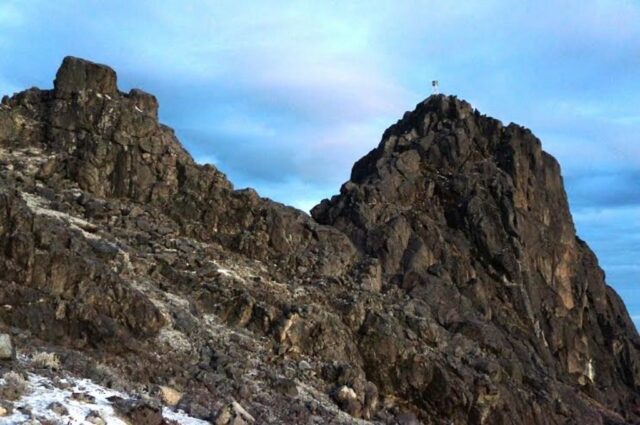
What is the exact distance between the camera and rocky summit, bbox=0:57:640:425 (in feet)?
89.1

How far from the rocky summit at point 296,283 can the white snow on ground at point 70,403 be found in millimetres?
206

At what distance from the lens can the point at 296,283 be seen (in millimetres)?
41781

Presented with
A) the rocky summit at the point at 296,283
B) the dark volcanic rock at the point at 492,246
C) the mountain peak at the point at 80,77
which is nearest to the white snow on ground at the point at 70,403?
the rocky summit at the point at 296,283

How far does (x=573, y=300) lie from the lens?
7200 cm

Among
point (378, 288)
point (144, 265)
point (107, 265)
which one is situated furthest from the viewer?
point (378, 288)

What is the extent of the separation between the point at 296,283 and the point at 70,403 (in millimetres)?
25304

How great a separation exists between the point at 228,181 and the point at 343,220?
46.3 feet

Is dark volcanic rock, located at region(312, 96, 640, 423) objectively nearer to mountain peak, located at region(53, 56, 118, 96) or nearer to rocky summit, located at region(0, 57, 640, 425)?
rocky summit, located at region(0, 57, 640, 425)

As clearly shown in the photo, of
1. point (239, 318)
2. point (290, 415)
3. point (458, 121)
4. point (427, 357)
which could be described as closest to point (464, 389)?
point (427, 357)

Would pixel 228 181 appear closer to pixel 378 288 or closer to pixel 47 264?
pixel 378 288

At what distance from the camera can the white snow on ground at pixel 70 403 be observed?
624 inches

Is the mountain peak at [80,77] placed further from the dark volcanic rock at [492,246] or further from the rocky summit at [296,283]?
the dark volcanic rock at [492,246]

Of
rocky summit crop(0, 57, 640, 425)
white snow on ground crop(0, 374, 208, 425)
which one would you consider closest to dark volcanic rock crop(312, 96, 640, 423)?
rocky summit crop(0, 57, 640, 425)

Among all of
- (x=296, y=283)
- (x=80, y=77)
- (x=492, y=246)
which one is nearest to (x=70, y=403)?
(x=296, y=283)
